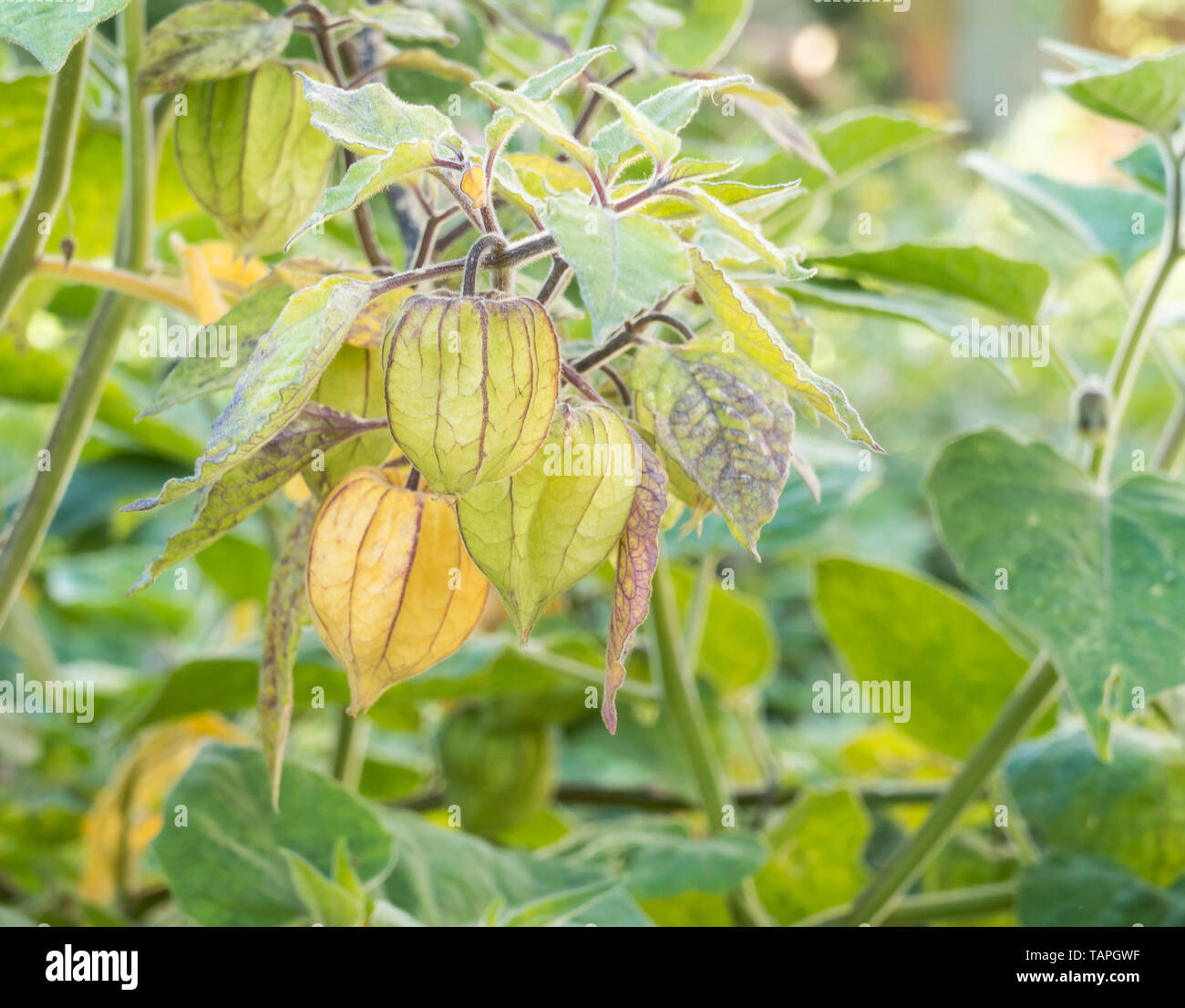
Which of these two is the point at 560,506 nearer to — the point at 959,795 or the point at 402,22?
the point at 402,22

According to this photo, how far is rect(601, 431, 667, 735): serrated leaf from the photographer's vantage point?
199 mm

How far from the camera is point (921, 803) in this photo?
0.54 metres

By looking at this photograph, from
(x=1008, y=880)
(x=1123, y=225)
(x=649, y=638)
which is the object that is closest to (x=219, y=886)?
(x=649, y=638)

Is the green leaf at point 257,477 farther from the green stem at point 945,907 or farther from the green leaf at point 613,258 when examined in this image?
the green stem at point 945,907

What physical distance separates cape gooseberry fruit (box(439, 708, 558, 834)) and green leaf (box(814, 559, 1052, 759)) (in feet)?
0.48

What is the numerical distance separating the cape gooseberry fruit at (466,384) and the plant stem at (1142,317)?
25 cm

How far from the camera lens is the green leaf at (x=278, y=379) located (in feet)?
0.58

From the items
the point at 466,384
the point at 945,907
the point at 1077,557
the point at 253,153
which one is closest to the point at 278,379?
the point at 466,384

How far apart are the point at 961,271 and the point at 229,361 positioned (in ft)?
0.84

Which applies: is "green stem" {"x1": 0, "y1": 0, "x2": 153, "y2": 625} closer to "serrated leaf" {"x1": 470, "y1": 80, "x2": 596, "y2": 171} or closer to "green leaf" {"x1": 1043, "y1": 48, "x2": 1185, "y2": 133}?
"serrated leaf" {"x1": 470, "y1": 80, "x2": 596, "y2": 171}

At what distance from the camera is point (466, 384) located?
0.18 m

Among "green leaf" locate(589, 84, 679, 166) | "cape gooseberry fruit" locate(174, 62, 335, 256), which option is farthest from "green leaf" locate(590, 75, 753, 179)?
"cape gooseberry fruit" locate(174, 62, 335, 256)

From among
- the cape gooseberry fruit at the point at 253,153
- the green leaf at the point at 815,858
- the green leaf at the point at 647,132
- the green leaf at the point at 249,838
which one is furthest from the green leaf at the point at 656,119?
the green leaf at the point at 815,858

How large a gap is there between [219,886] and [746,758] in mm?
477
